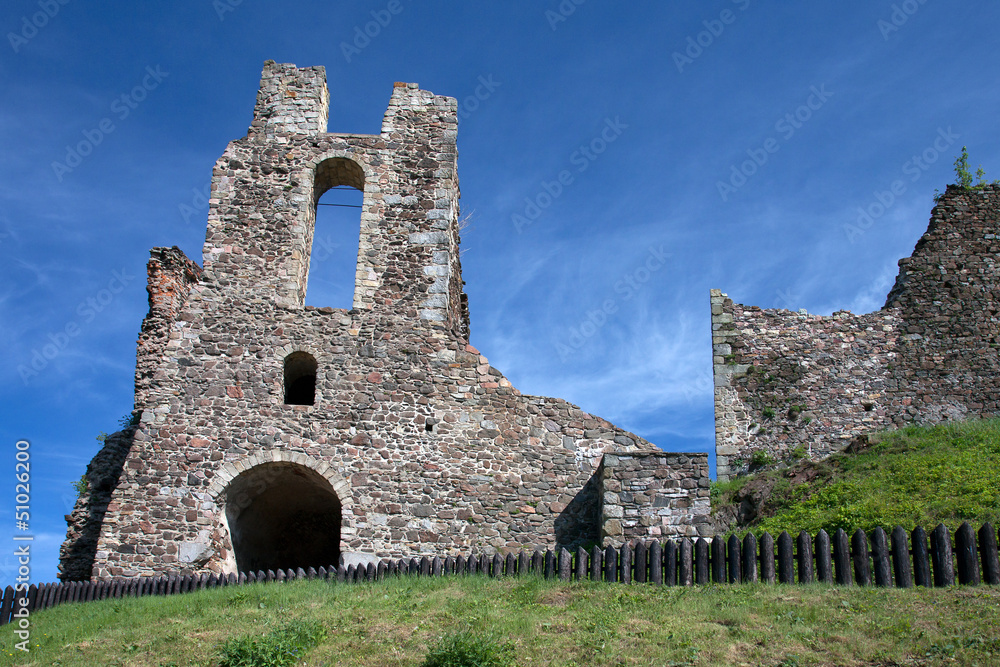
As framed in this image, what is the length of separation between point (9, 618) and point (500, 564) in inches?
322

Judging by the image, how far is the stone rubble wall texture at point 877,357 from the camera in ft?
62.2

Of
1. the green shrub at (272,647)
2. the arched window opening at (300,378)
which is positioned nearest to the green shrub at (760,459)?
the arched window opening at (300,378)

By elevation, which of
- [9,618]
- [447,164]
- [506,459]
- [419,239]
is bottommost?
[9,618]

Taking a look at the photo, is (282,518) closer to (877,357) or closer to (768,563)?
(768,563)

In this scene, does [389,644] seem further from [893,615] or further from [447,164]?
[447,164]

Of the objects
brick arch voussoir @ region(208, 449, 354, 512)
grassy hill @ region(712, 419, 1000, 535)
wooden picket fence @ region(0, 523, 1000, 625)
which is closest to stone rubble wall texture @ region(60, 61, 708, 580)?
brick arch voussoir @ region(208, 449, 354, 512)

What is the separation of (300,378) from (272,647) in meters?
9.00

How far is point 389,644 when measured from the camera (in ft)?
28.3

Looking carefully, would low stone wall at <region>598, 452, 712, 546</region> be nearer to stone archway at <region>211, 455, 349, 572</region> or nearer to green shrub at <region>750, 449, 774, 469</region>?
stone archway at <region>211, 455, 349, 572</region>

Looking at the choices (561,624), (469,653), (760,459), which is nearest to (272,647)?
(469,653)

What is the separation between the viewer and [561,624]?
28.8ft

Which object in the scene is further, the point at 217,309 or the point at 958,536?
the point at 217,309

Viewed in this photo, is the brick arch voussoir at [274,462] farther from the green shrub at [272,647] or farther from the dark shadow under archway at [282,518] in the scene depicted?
the green shrub at [272,647]

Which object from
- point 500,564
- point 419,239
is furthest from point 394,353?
point 500,564
